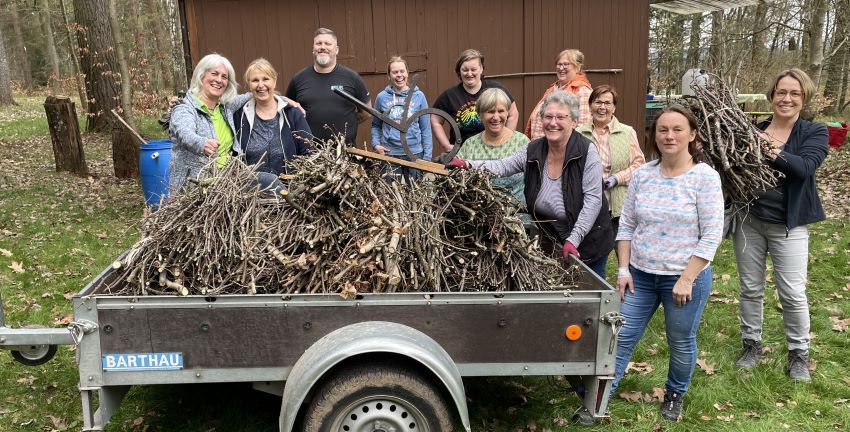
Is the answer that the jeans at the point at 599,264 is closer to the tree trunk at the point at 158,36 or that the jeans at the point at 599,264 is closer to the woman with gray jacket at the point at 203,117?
the woman with gray jacket at the point at 203,117

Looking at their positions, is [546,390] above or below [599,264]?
below

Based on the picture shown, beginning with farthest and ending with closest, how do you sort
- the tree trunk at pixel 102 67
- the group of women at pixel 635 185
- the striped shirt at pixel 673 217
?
the tree trunk at pixel 102 67
the group of women at pixel 635 185
the striped shirt at pixel 673 217

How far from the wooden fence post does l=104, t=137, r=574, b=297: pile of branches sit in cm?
799

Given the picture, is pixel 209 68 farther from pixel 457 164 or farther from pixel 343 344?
pixel 343 344

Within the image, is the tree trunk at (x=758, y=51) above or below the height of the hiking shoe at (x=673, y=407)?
above

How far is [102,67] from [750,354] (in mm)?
10811

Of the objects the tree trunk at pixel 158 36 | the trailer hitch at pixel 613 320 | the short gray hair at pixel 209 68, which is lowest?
the trailer hitch at pixel 613 320

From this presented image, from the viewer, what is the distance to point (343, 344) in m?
2.61

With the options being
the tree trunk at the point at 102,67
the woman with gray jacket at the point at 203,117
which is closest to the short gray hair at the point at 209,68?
the woman with gray jacket at the point at 203,117

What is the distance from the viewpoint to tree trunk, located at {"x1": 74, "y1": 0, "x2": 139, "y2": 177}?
10.2m

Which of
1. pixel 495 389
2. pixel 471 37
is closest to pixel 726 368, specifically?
pixel 495 389

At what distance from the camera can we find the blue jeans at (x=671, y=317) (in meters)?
3.34

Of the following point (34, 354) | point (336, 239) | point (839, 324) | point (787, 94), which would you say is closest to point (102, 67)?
point (34, 354)

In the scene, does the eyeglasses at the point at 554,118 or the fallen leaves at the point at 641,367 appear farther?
the fallen leaves at the point at 641,367
